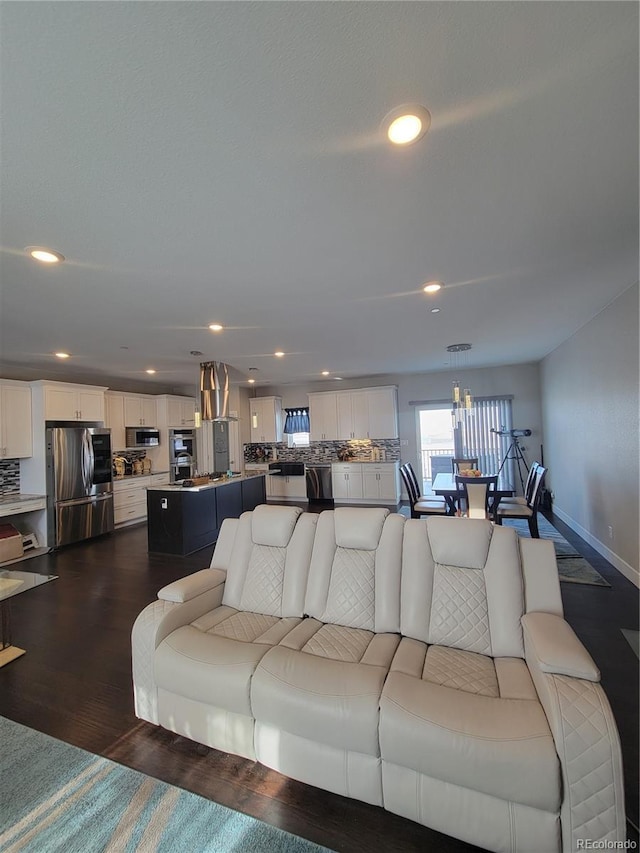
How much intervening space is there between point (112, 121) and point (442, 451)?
743 centimetres

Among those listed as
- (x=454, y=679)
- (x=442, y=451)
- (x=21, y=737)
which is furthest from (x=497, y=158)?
(x=442, y=451)

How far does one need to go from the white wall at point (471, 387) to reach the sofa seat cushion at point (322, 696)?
6.46 metres

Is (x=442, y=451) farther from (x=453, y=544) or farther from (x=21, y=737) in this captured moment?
(x=21, y=737)

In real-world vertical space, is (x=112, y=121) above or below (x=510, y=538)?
above

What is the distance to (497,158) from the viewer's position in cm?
152

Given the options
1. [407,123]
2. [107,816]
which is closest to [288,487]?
[107,816]

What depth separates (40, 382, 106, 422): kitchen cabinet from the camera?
524 cm

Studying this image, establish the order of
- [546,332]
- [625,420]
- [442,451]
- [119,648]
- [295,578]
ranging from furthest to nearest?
[442,451], [546,332], [625,420], [119,648], [295,578]

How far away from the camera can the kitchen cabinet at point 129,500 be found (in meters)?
6.26

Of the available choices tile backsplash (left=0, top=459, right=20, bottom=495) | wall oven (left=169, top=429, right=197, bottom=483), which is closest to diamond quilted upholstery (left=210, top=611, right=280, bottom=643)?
tile backsplash (left=0, top=459, right=20, bottom=495)

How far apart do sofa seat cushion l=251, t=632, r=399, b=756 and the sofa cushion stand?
0.07 metres

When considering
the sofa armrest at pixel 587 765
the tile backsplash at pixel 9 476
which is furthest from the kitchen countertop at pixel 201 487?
the sofa armrest at pixel 587 765

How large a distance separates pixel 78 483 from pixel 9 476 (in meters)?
0.93

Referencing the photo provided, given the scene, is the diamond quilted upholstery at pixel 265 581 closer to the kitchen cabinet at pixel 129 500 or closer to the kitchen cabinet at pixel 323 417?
the kitchen cabinet at pixel 129 500
